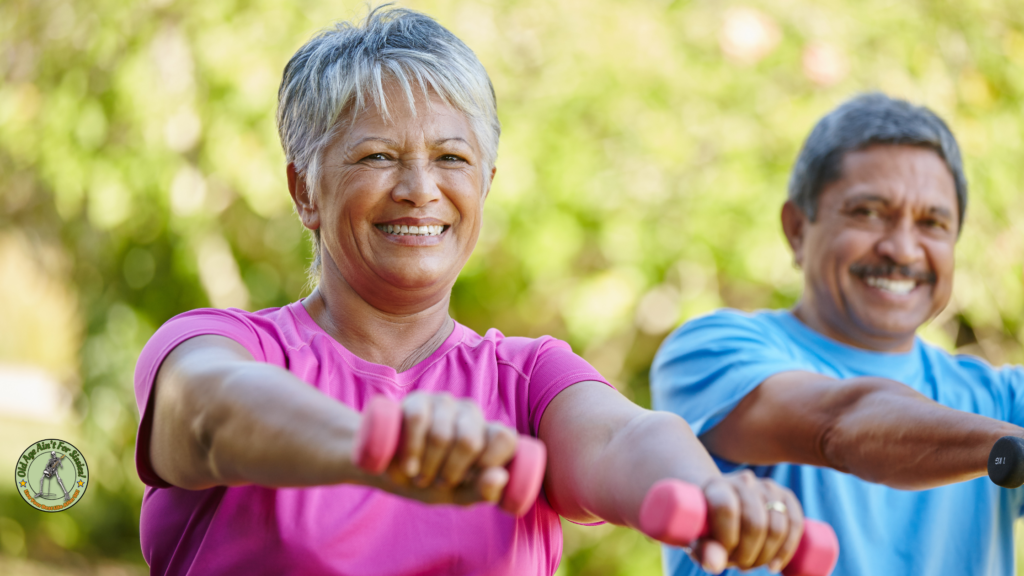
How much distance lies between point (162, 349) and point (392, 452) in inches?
22.1

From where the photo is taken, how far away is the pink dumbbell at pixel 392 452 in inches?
35.8

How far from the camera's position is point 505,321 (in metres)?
3.67

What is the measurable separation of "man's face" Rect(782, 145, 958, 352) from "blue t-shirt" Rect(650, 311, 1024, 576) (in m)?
0.11

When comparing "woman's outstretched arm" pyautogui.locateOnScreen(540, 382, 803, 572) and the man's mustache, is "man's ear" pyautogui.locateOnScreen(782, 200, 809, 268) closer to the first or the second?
the man's mustache

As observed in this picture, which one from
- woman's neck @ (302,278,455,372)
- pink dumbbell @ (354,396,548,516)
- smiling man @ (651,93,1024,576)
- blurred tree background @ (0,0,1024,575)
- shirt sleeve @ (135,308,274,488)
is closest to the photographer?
pink dumbbell @ (354,396,548,516)

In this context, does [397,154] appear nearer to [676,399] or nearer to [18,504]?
[676,399]

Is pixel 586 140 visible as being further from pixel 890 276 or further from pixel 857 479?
pixel 857 479

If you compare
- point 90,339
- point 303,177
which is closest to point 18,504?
point 90,339

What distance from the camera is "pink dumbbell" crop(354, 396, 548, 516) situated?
2.98 feet

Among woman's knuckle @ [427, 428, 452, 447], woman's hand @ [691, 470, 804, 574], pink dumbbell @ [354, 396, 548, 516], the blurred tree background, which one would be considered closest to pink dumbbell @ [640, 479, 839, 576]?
A: woman's hand @ [691, 470, 804, 574]

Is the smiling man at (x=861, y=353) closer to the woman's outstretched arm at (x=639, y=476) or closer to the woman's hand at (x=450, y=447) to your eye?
the woman's outstretched arm at (x=639, y=476)

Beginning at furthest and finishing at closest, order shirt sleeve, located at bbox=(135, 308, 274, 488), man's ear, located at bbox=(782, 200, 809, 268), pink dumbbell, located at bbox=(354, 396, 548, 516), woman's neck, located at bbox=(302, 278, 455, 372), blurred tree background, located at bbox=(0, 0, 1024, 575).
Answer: blurred tree background, located at bbox=(0, 0, 1024, 575), man's ear, located at bbox=(782, 200, 809, 268), woman's neck, located at bbox=(302, 278, 455, 372), shirt sleeve, located at bbox=(135, 308, 274, 488), pink dumbbell, located at bbox=(354, 396, 548, 516)

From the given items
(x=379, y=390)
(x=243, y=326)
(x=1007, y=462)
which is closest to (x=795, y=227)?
(x=1007, y=462)

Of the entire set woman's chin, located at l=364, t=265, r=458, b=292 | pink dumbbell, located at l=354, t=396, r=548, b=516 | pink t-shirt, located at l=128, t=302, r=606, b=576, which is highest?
woman's chin, located at l=364, t=265, r=458, b=292
